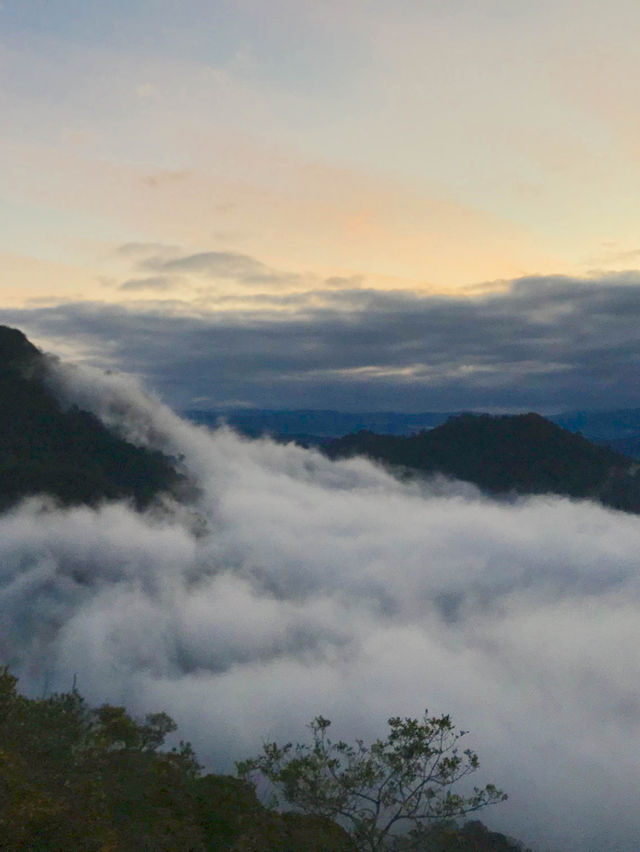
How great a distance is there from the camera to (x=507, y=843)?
16512cm

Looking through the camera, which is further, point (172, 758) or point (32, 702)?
point (32, 702)

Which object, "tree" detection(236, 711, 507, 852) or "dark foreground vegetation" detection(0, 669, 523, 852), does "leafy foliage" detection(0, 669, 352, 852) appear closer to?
"dark foreground vegetation" detection(0, 669, 523, 852)

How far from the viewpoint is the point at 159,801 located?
148 feet

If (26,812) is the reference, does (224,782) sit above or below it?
below

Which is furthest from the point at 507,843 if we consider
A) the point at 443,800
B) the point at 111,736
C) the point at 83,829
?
the point at 83,829

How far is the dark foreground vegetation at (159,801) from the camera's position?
3256 cm

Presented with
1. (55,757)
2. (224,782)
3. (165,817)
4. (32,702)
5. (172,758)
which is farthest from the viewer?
(32,702)

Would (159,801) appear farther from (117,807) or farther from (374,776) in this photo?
(374,776)

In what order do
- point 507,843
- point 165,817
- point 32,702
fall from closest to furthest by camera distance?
point 165,817 < point 32,702 < point 507,843

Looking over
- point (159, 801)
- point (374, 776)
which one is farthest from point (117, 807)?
point (374, 776)

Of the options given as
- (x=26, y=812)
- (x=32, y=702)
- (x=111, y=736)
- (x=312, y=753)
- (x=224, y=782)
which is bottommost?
(x=111, y=736)

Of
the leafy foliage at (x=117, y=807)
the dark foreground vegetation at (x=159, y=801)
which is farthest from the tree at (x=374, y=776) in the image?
the leafy foliage at (x=117, y=807)

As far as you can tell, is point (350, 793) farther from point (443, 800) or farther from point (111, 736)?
point (111, 736)

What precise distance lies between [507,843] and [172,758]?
12909 cm
